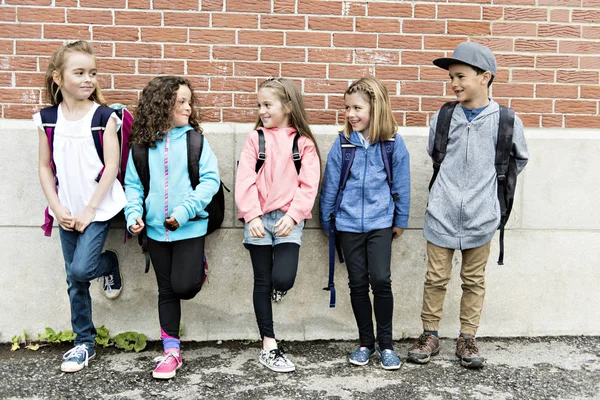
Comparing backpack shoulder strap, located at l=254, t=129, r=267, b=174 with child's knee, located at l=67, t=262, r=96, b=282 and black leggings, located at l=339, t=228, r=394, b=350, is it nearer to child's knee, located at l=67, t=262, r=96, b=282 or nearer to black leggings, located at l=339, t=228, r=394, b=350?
black leggings, located at l=339, t=228, r=394, b=350

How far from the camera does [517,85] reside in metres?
4.86

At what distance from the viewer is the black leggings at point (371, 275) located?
433 centimetres

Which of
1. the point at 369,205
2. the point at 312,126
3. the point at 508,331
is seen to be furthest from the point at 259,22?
the point at 508,331

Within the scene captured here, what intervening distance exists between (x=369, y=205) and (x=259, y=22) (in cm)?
145

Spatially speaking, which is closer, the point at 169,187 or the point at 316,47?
the point at 169,187

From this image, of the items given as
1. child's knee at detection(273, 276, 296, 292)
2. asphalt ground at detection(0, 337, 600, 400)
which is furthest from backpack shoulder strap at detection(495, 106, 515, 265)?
child's knee at detection(273, 276, 296, 292)

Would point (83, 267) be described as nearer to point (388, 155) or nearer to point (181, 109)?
point (181, 109)

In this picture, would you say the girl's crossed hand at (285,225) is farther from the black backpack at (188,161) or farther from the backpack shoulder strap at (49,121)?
the backpack shoulder strap at (49,121)

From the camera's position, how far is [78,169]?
426cm

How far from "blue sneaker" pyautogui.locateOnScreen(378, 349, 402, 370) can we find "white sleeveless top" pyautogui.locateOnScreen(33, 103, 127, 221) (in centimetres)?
189

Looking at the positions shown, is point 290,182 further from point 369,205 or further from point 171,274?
point 171,274

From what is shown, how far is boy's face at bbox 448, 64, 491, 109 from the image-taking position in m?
4.32

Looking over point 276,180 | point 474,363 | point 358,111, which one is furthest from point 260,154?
point 474,363

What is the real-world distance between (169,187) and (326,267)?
4.32 feet
